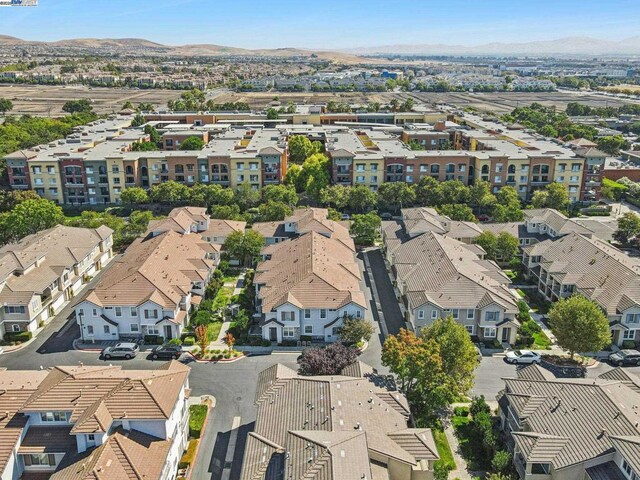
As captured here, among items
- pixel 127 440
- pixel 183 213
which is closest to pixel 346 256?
pixel 183 213

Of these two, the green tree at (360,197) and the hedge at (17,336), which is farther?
the green tree at (360,197)

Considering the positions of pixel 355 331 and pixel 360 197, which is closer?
pixel 355 331

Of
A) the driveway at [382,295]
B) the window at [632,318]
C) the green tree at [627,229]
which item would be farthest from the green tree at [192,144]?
the window at [632,318]

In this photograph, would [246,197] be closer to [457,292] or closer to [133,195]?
[133,195]

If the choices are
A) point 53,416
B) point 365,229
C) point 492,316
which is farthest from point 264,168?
point 53,416

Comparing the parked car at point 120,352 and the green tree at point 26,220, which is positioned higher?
the green tree at point 26,220

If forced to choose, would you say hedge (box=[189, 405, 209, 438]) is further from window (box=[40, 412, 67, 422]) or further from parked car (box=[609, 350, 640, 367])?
parked car (box=[609, 350, 640, 367])

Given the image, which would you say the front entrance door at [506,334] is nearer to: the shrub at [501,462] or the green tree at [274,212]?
the shrub at [501,462]
